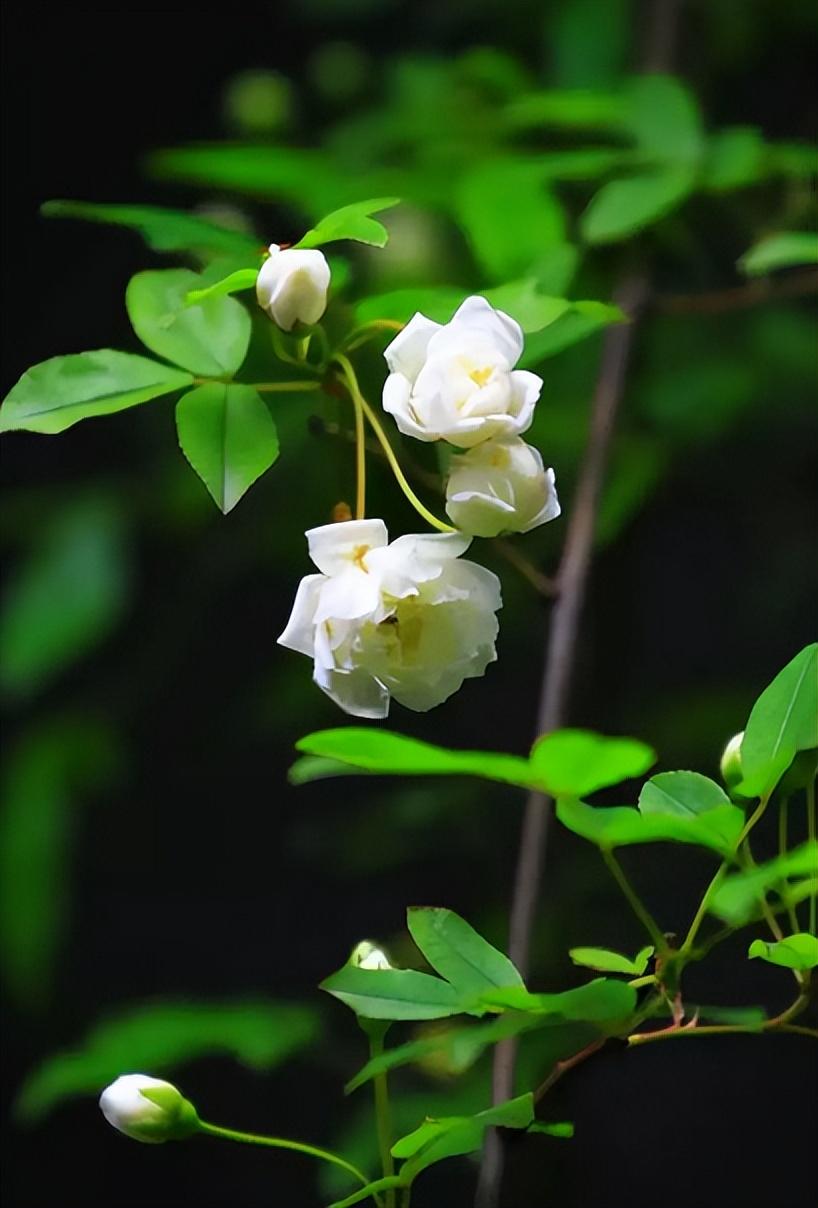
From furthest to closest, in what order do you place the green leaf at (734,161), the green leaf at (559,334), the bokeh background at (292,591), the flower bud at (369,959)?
the bokeh background at (292,591) → the green leaf at (734,161) → the green leaf at (559,334) → the flower bud at (369,959)

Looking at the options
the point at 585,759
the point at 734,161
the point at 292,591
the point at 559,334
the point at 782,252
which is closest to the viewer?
the point at 585,759

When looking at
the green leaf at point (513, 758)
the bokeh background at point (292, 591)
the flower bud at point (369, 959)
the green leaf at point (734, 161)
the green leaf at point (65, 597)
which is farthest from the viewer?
the green leaf at point (65, 597)

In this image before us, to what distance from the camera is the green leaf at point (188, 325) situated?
57cm

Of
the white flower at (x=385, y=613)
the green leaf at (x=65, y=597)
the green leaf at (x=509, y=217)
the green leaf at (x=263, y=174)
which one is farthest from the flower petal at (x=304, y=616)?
the green leaf at (x=65, y=597)

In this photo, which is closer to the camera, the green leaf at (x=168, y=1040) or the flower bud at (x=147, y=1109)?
the flower bud at (x=147, y=1109)

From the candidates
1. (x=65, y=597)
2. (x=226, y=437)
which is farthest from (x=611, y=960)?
(x=65, y=597)

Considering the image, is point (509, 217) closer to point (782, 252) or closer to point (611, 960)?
point (782, 252)

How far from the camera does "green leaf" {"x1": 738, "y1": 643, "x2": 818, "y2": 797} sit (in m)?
0.47

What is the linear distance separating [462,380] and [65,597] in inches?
29.9

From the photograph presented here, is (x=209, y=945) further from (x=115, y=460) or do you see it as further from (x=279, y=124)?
(x=279, y=124)

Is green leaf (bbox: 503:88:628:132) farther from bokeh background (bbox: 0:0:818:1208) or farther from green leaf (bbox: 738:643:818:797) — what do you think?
green leaf (bbox: 738:643:818:797)

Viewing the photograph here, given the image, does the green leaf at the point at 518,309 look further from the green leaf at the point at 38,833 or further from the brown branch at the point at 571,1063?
the green leaf at the point at 38,833

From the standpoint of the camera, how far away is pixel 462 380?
18.9 inches

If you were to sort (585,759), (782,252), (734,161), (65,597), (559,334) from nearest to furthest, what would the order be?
(585,759)
(559,334)
(782,252)
(734,161)
(65,597)
